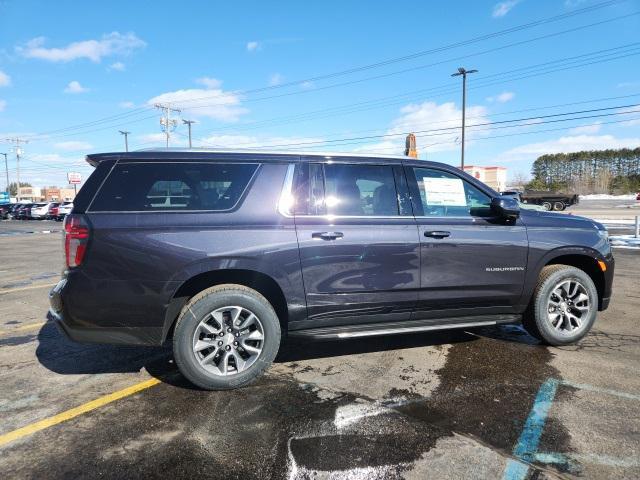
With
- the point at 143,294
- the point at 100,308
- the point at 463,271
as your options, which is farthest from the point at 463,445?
the point at 100,308

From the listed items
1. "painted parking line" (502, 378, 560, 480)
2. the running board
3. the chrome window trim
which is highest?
the chrome window trim

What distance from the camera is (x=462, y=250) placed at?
406 centimetres

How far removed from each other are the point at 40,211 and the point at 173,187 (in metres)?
39.8

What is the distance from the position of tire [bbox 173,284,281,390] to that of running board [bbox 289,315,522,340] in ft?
1.00

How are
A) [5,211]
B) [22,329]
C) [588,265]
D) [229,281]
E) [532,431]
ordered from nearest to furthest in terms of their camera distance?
1. [532,431]
2. [229,281]
3. [588,265]
4. [22,329]
5. [5,211]

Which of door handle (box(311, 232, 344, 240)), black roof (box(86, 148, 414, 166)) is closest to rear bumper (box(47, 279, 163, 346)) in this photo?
black roof (box(86, 148, 414, 166))

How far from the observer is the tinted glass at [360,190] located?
3.88m

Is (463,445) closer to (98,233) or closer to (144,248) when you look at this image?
(144,248)

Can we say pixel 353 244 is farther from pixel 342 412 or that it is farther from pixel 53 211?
pixel 53 211

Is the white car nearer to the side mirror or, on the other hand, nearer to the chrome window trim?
the chrome window trim

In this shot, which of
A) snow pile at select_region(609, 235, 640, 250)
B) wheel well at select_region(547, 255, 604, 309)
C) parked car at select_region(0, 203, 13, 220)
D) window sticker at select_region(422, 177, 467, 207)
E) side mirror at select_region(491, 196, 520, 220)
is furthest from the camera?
parked car at select_region(0, 203, 13, 220)

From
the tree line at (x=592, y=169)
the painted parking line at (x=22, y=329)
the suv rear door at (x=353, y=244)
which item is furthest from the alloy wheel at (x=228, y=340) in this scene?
the tree line at (x=592, y=169)

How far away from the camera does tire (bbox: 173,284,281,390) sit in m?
3.45

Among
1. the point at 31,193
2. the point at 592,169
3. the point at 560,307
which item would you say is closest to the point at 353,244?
the point at 560,307
